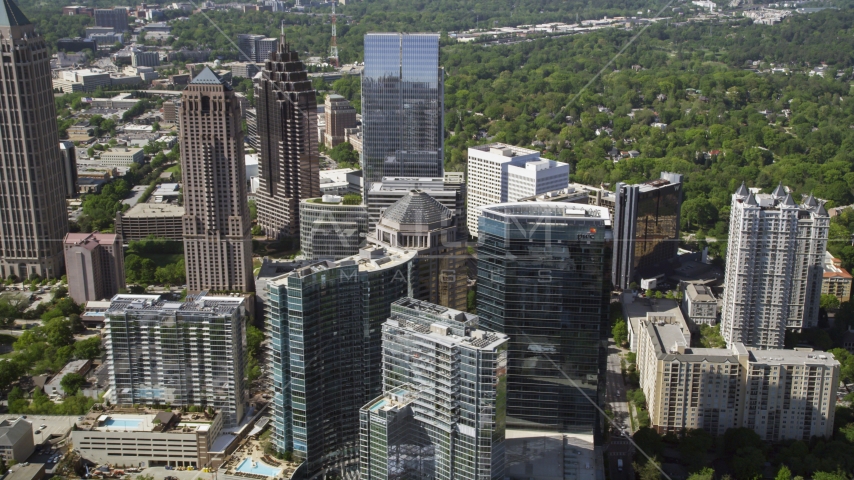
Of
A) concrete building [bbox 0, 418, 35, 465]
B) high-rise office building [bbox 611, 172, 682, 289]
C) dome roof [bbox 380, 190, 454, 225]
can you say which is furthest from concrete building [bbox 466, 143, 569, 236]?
concrete building [bbox 0, 418, 35, 465]

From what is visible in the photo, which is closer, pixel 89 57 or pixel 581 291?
pixel 581 291

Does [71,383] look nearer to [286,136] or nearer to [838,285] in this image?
[286,136]

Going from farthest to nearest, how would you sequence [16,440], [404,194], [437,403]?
[404,194] < [16,440] < [437,403]

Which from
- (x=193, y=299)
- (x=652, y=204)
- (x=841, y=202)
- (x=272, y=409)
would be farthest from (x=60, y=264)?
(x=841, y=202)

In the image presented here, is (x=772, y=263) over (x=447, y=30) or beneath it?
beneath

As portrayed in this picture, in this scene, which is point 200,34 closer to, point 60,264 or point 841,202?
point 60,264

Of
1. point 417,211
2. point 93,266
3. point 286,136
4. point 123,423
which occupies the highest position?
point 286,136

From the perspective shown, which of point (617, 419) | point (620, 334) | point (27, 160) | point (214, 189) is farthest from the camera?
point (27, 160)

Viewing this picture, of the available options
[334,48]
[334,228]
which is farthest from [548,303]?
[334,48]
